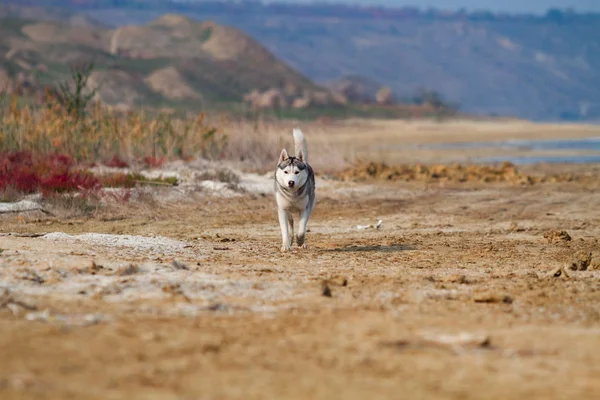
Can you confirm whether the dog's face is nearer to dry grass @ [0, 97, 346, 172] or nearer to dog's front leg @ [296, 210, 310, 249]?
dog's front leg @ [296, 210, 310, 249]

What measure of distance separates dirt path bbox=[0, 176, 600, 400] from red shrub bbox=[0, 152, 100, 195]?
3271 mm

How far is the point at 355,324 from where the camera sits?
7.38 meters

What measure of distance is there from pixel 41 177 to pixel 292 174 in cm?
689

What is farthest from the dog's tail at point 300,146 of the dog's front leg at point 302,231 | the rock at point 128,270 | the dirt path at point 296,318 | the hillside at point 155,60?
the hillside at point 155,60

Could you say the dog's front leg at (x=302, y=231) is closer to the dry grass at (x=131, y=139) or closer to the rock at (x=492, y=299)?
the rock at (x=492, y=299)

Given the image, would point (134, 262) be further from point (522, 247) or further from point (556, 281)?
point (522, 247)

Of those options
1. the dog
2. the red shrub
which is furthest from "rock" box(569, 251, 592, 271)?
the red shrub

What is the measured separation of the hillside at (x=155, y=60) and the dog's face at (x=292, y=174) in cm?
5742

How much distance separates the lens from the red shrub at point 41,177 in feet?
58.0

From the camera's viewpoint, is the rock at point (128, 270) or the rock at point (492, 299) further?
the rock at point (128, 270)

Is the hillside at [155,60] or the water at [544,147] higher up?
the hillside at [155,60]

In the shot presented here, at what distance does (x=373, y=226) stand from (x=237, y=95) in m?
82.8

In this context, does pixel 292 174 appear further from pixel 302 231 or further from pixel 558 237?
pixel 558 237

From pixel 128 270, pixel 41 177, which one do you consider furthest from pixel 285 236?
pixel 41 177
